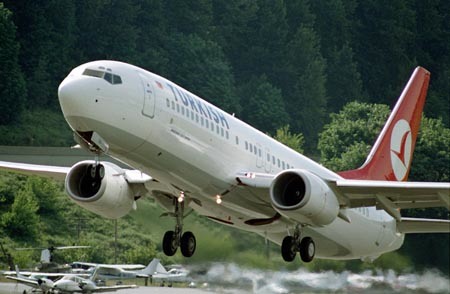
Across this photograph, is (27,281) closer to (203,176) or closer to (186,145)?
(203,176)

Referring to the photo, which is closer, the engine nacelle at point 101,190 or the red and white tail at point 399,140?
the engine nacelle at point 101,190

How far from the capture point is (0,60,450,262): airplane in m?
37.9

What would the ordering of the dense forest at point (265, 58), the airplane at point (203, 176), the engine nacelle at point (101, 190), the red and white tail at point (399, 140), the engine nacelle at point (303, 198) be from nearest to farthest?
the airplane at point (203, 176) → the engine nacelle at point (303, 198) → the engine nacelle at point (101, 190) → the red and white tail at point (399, 140) → the dense forest at point (265, 58)

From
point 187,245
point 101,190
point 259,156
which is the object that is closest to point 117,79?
point 101,190

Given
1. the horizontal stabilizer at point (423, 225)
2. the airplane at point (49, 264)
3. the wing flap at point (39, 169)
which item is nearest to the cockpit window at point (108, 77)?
the wing flap at point (39, 169)

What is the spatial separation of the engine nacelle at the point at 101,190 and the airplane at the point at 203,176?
1.6 inches

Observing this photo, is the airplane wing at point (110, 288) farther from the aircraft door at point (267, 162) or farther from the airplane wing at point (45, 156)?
the aircraft door at point (267, 162)

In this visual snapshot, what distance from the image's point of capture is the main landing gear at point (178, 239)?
139 feet

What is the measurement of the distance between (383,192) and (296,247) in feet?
9.62

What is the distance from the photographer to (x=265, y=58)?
392ft

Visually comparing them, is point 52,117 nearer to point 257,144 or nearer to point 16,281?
point 16,281

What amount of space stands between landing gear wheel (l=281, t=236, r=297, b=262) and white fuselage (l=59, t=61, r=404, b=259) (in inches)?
36.7

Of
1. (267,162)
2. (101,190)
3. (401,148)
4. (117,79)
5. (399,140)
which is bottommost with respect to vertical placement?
(101,190)

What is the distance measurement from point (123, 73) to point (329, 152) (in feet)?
179
